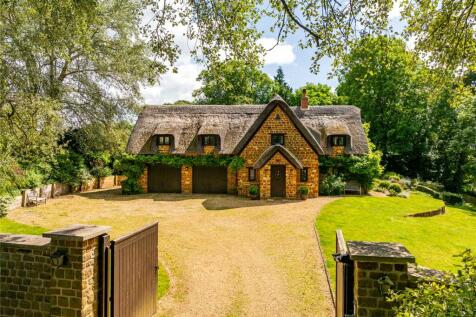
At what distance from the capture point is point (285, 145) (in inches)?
880

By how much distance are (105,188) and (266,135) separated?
15.1 meters

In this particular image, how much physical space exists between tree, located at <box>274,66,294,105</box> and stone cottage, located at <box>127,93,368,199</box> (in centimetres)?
2401

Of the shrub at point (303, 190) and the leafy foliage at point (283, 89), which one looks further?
the leafy foliage at point (283, 89)

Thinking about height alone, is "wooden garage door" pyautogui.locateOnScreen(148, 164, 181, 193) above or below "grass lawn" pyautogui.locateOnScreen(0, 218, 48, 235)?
above

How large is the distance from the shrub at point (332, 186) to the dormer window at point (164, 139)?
11.9 metres

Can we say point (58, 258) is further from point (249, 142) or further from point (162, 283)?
point (249, 142)

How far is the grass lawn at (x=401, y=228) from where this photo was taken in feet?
36.7

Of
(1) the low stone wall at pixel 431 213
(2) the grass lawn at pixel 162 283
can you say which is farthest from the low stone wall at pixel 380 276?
(1) the low stone wall at pixel 431 213

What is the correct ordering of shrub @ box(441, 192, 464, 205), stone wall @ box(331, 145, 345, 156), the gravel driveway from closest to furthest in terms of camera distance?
the gravel driveway < stone wall @ box(331, 145, 345, 156) < shrub @ box(441, 192, 464, 205)

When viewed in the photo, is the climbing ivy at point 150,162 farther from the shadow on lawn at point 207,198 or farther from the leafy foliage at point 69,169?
the leafy foliage at point 69,169

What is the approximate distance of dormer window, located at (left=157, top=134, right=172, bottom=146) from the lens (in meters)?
24.4

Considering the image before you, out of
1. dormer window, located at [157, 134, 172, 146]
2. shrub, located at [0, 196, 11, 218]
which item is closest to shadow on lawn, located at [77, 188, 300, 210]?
dormer window, located at [157, 134, 172, 146]

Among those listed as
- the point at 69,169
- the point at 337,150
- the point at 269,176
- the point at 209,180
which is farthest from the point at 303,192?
the point at 69,169

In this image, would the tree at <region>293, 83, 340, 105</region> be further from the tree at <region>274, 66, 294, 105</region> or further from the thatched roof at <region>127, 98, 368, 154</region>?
the thatched roof at <region>127, 98, 368, 154</region>
